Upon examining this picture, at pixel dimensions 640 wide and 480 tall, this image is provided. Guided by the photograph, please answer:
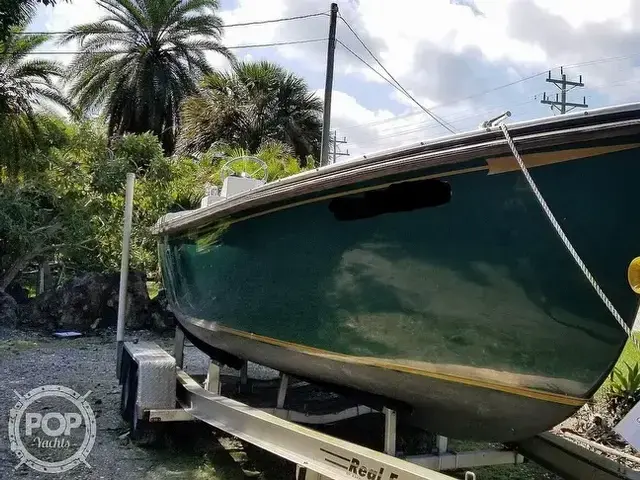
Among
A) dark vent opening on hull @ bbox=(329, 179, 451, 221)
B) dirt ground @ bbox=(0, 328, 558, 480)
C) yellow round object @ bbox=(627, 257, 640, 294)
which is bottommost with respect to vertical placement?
dirt ground @ bbox=(0, 328, 558, 480)

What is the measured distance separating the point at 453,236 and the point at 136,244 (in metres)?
9.87

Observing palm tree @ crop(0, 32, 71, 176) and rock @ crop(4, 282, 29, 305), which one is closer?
rock @ crop(4, 282, 29, 305)

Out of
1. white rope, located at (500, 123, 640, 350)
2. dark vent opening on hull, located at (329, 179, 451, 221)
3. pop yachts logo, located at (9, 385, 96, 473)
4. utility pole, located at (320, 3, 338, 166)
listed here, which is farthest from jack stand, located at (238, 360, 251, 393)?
utility pole, located at (320, 3, 338, 166)

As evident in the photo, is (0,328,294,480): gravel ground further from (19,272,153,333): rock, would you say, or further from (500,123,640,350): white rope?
(19,272,153,333): rock

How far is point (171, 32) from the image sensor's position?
2020 cm

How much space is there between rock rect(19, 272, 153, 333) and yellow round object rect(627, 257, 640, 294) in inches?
341

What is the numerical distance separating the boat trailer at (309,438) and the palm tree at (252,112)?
13.8 m

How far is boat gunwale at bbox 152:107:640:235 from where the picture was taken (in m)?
2.54

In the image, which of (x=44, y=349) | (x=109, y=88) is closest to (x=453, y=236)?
(x=44, y=349)

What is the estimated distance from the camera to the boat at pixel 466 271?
2609 mm

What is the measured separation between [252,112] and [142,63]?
4180 millimetres

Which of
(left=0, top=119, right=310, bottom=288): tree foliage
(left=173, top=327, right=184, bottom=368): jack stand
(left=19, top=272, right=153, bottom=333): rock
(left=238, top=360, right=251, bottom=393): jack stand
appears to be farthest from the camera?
(left=0, top=119, right=310, bottom=288): tree foliage

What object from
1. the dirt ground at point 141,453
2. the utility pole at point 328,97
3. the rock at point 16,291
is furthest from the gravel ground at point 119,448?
the utility pole at point 328,97

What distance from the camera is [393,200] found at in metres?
3.12
